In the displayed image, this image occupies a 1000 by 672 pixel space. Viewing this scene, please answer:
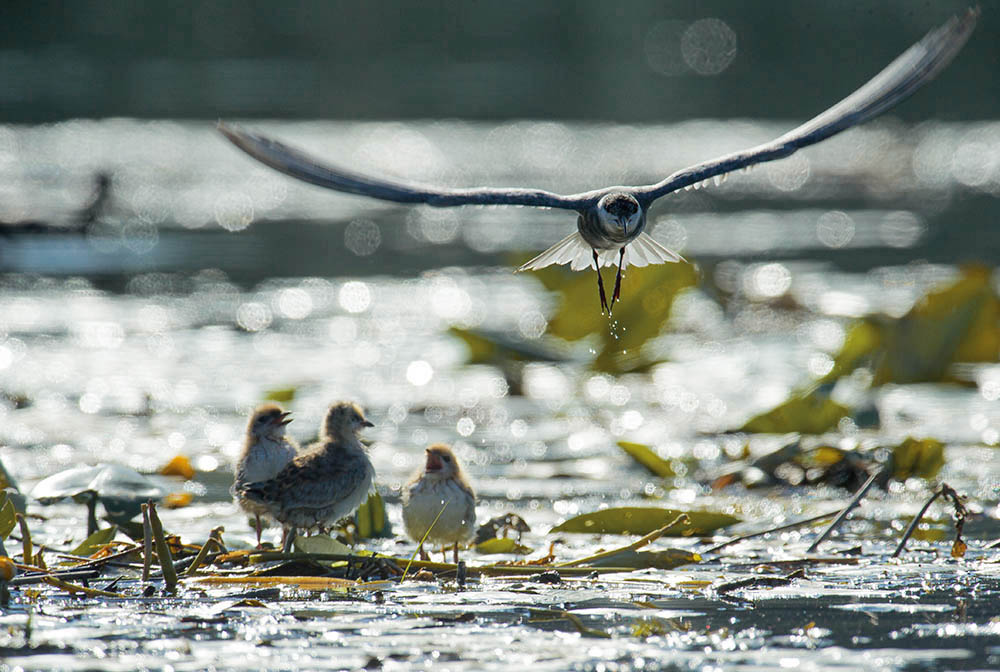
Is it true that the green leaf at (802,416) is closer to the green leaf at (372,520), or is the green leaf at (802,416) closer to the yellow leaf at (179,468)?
the green leaf at (372,520)

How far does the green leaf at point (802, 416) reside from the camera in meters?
8.78

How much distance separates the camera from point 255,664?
4785 mm

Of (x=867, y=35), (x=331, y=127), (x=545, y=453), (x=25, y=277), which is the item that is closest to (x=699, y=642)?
(x=545, y=453)

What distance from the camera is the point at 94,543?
6195 millimetres

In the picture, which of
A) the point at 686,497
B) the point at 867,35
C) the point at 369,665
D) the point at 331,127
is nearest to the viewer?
the point at 369,665

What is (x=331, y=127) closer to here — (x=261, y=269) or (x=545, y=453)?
(x=261, y=269)

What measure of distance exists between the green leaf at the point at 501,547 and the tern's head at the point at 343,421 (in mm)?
796

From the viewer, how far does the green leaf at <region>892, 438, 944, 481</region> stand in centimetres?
788

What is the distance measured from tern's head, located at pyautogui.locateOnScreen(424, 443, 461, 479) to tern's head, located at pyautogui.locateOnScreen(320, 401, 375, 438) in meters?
0.46

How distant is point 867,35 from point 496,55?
12.3m

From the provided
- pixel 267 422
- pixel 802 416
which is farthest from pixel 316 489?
pixel 802 416

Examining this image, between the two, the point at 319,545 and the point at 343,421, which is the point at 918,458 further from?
the point at 319,545

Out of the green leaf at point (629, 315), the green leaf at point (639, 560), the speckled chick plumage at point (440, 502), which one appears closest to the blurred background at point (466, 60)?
the green leaf at point (629, 315)

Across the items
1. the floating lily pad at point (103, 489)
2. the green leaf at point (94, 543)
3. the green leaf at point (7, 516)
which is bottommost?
the green leaf at point (94, 543)
